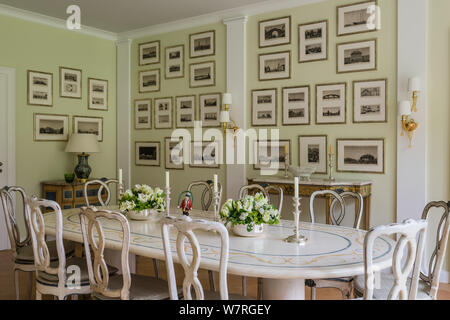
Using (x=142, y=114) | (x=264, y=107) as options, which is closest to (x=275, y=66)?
(x=264, y=107)

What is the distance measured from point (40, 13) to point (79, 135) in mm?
1644

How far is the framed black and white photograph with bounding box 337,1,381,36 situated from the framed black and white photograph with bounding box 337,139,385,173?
1.18 meters

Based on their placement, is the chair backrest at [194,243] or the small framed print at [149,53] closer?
the chair backrest at [194,243]

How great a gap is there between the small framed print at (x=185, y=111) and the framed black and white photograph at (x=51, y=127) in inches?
61.4

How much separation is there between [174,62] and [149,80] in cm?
54

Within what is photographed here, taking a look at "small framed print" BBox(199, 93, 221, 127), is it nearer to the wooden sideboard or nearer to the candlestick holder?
the wooden sideboard

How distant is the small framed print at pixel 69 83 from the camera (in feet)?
19.9

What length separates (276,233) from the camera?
287 cm

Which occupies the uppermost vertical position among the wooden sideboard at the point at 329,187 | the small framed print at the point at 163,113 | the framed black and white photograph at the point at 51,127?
the small framed print at the point at 163,113

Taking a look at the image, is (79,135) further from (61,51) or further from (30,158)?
(61,51)

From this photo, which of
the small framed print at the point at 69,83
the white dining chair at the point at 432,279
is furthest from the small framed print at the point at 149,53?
the white dining chair at the point at 432,279

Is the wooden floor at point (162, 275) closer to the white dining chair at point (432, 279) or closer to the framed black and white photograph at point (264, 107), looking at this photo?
the white dining chair at point (432, 279)

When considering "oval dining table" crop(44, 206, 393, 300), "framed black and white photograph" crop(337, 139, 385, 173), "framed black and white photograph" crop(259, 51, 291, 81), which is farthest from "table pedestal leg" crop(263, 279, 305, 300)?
"framed black and white photograph" crop(259, 51, 291, 81)
